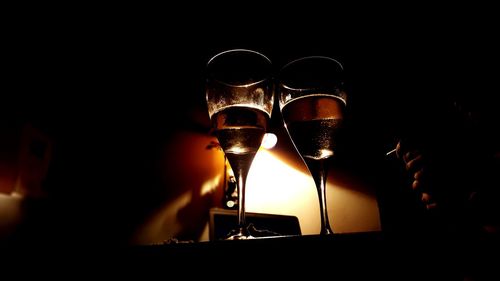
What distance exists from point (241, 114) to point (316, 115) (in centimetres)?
17

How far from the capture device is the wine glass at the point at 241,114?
599 mm

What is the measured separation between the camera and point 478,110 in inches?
26.1

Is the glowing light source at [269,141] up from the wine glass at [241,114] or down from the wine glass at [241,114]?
up

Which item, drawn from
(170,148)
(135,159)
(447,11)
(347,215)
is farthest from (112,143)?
(447,11)

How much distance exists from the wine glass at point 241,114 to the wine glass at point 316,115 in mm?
63

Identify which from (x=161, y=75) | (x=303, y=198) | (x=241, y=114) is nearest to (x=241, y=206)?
(x=241, y=114)

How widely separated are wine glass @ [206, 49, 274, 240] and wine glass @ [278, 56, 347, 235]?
0.06m

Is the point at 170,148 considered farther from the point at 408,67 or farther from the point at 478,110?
the point at 408,67

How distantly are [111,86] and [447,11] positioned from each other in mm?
1759

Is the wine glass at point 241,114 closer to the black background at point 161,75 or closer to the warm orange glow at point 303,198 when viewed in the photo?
the black background at point 161,75

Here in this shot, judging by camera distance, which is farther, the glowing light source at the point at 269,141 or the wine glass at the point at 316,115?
the glowing light source at the point at 269,141

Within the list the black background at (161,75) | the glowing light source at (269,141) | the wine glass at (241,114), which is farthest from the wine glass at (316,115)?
the glowing light source at (269,141)

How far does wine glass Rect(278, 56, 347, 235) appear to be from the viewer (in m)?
0.62

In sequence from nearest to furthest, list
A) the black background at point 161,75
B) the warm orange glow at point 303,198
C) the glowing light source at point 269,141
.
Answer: the black background at point 161,75 → the warm orange glow at point 303,198 → the glowing light source at point 269,141
